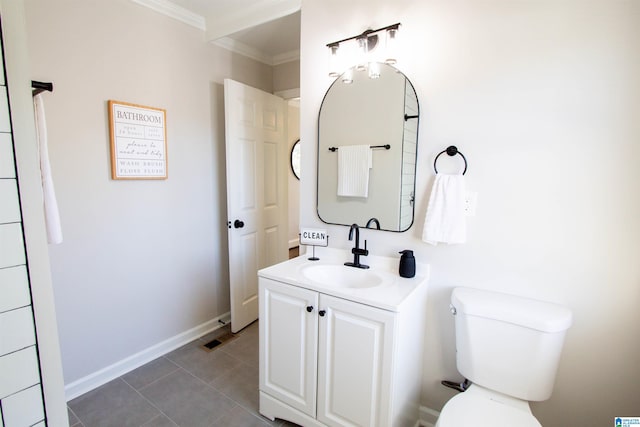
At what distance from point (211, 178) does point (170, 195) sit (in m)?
0.38

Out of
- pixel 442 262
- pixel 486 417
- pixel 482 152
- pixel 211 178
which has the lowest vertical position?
pixel 486 417

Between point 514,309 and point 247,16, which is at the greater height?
point 247,16

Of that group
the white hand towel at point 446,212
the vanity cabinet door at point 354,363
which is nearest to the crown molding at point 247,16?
the white hand towel at point 446,212

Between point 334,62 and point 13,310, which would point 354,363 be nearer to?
point 13,310

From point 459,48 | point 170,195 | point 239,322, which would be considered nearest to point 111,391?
point 239,322

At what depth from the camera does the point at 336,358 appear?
1.44m

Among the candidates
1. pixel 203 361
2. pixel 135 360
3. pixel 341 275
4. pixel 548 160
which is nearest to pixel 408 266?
pixel 341 275

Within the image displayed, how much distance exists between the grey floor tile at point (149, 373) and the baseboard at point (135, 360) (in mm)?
42

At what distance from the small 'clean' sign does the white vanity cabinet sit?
0.39 metres

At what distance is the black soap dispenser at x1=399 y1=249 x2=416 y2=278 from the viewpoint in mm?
1575

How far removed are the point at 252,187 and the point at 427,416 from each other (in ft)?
6.59

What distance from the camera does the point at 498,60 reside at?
4.58 ft

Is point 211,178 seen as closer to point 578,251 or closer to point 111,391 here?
point 111,391

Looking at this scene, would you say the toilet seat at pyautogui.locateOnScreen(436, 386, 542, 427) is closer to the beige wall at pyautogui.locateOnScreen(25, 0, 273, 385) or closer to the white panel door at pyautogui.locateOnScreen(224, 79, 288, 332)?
the white panel door at pyautogui.locateOnScreen(224, 79, 288, 332)
